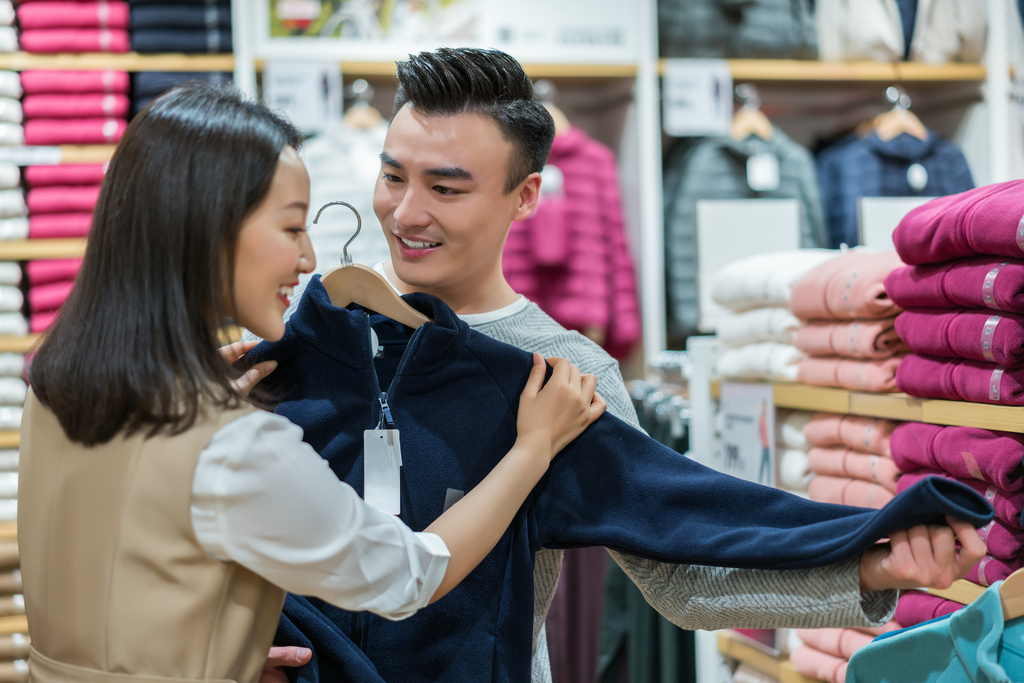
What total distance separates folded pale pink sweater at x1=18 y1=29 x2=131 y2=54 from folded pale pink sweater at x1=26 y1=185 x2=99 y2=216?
0.45 m

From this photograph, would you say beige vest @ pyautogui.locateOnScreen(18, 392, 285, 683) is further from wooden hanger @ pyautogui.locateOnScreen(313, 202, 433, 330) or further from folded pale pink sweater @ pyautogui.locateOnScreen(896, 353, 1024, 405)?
folded pale pink sweater @ pyautogui.locateOnScreen(896, 353, 1024, 405)

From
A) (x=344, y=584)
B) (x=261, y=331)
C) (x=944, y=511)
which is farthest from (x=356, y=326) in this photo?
(x=944, y=511)

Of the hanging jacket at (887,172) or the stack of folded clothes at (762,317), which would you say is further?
the hanging jacket at (887,172)

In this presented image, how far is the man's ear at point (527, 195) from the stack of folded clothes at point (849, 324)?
24.6 inches

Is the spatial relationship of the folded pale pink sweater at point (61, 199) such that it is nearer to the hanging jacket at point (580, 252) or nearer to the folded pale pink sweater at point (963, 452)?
the hanging jacket at point (580, 252)

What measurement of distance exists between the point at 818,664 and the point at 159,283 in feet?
4.91

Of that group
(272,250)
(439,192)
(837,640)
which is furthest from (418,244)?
(837,640)

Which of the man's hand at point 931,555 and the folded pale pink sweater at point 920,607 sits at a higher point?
the man's hand at point 931,555

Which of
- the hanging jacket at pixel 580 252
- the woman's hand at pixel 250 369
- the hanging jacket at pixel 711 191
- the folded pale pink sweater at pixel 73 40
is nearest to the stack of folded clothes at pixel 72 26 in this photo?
the folded pale pink sweater at pixel 73 40

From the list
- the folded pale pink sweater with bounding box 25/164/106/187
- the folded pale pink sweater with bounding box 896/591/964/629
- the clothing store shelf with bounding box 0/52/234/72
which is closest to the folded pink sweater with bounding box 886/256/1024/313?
the folded pale pink sweater with bounding box 896/591/964/629

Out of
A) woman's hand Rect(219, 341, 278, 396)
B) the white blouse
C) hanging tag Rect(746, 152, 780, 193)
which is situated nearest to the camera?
the white blouse

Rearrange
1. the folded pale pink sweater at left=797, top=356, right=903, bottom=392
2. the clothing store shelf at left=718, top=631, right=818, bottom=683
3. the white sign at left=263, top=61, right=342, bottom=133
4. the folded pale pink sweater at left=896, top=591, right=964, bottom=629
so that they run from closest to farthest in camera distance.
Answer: the folded pale pink sweater at left=896, top=591, right=964, bottom=629 < the folded pale pink sweater at left=797, top=356, right=903, bottom=392 < the clothing store shelf at left=718, top=631, right=818, bottom=683 < the white sign at left=263, top=61, right=342, bottom=133

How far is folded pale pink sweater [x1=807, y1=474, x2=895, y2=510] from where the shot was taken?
5.41 ft

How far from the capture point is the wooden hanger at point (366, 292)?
49.0 inches
